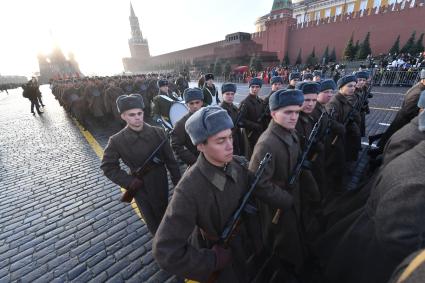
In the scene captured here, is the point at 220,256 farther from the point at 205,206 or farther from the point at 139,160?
the point at 139,160

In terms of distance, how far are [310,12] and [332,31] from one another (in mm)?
26018

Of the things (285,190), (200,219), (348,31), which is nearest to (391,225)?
(285,190)

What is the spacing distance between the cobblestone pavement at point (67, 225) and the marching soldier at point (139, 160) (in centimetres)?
62

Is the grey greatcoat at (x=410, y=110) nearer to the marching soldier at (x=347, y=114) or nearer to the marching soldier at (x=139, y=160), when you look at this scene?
the marching soldier at (x=347, y=114)

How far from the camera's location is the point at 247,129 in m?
5.02

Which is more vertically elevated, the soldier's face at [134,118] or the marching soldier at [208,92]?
the soldier's face at [134,118]

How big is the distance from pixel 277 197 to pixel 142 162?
1870 mm

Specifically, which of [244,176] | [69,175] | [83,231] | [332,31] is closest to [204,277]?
[244,176]

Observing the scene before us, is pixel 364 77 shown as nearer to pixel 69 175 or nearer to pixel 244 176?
pixel 244 176

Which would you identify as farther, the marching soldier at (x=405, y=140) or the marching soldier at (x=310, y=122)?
the marching soldier at (x=310, y=122)

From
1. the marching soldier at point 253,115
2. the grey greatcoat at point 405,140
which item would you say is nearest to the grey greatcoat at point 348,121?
the marching soldier at point 253,115

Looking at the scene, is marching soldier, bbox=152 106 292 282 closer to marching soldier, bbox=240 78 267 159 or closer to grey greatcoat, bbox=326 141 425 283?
grey greatcoat, bbox=326 141 425 283

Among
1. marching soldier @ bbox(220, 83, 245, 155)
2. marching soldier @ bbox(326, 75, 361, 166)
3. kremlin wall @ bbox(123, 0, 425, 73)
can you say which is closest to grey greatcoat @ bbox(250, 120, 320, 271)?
marching soldier @ bbox(326, 75, 361, 166)

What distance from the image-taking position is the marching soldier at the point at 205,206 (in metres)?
1.40
